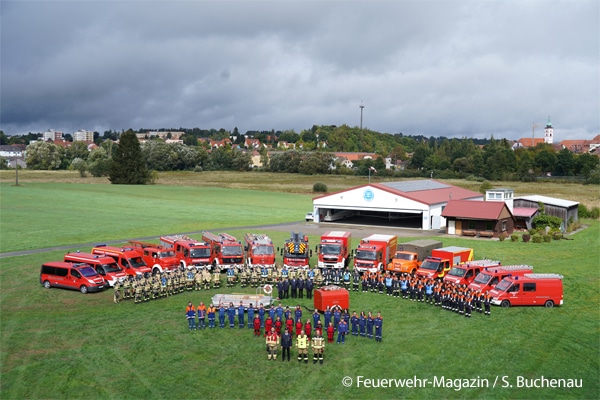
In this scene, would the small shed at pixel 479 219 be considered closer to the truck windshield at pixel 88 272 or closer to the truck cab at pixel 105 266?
the truck cab at pixel 105 266

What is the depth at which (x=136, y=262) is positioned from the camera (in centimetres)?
3334

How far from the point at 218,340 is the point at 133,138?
10847 cm

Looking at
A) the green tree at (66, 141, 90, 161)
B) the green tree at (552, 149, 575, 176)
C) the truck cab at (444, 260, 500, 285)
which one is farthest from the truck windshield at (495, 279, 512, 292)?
the green tree at (66, 141, 90, 161)

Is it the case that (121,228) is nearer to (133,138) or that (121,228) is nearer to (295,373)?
(295,373)

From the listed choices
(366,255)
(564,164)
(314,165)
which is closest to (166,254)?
(366,255)

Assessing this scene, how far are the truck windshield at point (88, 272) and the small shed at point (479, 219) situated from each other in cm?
3674

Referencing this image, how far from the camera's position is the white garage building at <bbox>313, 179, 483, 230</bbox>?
59419 mm

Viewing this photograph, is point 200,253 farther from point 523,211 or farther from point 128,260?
point 523,211

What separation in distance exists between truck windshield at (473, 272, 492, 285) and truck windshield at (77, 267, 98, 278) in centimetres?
2147

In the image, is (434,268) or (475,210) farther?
(475,210)

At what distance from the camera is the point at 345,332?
72.2 feet

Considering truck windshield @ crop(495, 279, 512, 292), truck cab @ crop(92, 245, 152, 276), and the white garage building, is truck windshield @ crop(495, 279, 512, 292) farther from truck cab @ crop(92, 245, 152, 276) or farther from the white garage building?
the white garage building

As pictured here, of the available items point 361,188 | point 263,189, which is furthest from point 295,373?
point 263,189

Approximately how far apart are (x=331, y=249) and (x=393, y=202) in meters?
26.1
